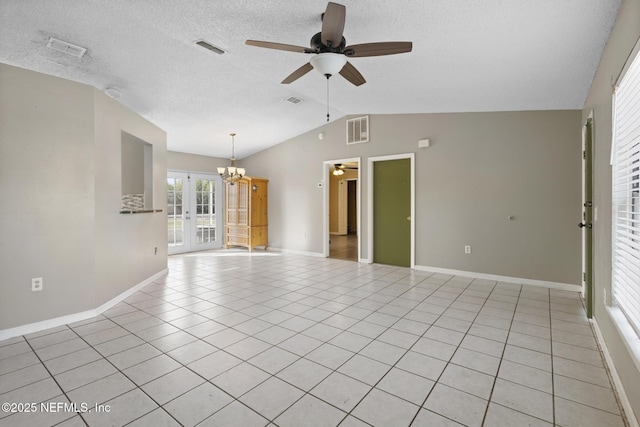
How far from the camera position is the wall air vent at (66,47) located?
2.74 m

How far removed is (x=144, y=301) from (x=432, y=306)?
3.55 m

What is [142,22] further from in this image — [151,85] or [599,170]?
[599,170]

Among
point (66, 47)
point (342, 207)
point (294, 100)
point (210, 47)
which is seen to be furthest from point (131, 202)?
point (342, 207)

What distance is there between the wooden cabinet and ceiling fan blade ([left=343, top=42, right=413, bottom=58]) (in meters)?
5.54

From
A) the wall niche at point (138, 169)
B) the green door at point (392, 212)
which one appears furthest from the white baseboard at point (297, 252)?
the wall niche at point (138, 169)

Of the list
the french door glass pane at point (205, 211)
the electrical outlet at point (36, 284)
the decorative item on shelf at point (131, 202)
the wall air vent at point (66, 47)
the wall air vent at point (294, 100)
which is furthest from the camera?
the french door glass pane at point (205, 211)

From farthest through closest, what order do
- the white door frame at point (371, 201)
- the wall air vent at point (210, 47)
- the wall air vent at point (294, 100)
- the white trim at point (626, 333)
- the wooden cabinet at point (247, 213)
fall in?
the wooden cabinet at point (247, 213)
the white door frame at point (371, 201)
the wall air vent at point (294, 100)
the wall air vent at point (210, 47)
the white trim at point (626, 333)

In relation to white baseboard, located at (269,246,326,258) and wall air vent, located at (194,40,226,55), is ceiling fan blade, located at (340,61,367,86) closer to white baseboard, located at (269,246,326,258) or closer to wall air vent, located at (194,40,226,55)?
wall air vent, located at (194,40,226,55)

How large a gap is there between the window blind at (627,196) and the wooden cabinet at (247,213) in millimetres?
6650

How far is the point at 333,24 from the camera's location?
2.09 meters

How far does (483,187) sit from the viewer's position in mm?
4797

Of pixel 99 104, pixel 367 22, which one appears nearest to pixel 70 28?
pixel 99 104

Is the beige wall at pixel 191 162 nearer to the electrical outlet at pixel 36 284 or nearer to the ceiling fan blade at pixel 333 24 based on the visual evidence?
the electrical outlet at pixel 36 284

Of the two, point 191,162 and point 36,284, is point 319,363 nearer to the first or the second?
point 36,284
